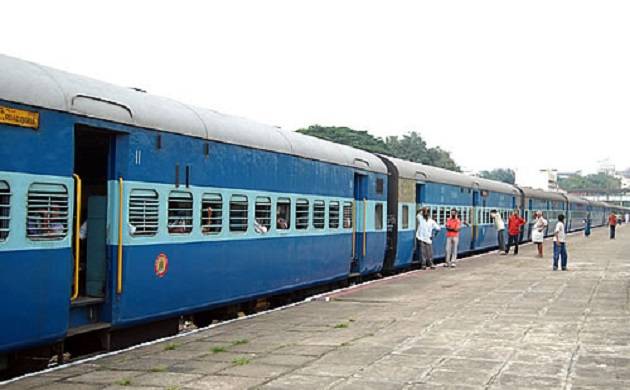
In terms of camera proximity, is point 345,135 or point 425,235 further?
point 345,135

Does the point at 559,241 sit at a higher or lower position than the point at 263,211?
lower

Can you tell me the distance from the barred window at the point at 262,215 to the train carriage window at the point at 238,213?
0.40 m

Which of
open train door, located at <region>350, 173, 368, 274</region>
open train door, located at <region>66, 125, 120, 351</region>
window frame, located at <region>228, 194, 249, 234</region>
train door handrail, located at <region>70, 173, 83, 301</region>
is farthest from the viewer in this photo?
open train door, located at <region>350, 173, 368, 274</region>

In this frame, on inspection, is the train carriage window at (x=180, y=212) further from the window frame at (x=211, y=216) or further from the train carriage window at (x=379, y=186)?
the train carriage window at (x=379, y=186)

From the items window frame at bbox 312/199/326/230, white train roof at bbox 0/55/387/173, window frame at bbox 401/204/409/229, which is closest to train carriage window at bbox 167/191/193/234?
white train roof at bbox 0/55/387/173

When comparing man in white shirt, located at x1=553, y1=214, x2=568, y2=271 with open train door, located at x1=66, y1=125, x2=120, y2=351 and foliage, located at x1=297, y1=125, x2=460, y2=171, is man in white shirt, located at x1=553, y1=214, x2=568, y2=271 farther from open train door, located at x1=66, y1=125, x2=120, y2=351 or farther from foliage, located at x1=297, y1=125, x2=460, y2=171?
foliage, located at x1=297, y1=125, x2=460, y2=171

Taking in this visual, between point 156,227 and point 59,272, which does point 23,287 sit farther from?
point 156,227

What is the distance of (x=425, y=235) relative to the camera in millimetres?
21891

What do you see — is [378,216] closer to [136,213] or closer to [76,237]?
[136,213]

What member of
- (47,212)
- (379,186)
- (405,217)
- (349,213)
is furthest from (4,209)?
(405,217)

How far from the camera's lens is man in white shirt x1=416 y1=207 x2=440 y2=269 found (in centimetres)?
2188

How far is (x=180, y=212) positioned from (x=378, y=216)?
31.3ft

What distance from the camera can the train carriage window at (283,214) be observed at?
13218 mm

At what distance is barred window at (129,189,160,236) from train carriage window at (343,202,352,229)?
7.58 metres
